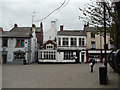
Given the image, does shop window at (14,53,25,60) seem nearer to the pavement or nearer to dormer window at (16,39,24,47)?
dormer window at (16,39,24,47)

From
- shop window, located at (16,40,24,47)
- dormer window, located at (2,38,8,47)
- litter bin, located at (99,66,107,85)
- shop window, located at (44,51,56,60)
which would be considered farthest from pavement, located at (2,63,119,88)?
dormer window, located at (2,38,8,47)

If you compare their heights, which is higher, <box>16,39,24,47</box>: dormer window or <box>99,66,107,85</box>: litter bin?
<box>16,39,24,47</box>: dormer window

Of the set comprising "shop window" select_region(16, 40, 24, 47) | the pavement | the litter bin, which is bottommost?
the pavement

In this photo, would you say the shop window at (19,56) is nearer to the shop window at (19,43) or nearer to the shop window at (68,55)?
the shop window at (19,43)

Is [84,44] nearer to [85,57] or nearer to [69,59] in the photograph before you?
[85,57]

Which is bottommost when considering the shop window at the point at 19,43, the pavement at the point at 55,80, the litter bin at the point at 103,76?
the pavement at the point at 55,80

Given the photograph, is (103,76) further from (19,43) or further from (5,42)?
(5,42)

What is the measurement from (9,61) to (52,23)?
18447 mm

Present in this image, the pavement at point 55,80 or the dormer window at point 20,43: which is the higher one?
the dormer window at point 20,43

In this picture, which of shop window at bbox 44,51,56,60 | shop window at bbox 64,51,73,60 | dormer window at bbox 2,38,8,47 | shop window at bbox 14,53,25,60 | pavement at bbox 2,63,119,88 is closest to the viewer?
pavement at bbox 2,63,119,88

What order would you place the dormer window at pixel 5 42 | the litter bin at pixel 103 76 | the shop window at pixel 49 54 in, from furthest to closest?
the shop window at pixel 49 54, the dormer window at pixel 5 42, the litter bin at pixel 103 76

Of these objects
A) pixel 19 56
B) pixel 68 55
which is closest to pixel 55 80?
pixel 19 56

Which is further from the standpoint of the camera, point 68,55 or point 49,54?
point 68,55

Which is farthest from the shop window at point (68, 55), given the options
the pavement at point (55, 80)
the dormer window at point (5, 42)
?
the pavement at point (55, 80)
